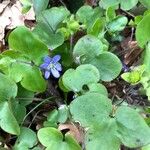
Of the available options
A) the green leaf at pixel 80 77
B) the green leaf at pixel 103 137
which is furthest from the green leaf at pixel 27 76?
the green leaf at pixel 103 137

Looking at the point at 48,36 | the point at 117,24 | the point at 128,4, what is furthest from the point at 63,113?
the point at 128,4

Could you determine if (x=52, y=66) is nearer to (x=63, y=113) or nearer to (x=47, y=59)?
(x=47, y=59)

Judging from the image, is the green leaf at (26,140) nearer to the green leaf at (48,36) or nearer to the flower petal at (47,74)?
the flower petal at (47,74)

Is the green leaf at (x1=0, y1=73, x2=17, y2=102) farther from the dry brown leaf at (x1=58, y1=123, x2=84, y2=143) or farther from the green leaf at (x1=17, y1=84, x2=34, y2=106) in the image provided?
the dry brown leaf at (x1=58, y1=123, x2=84, y2=143)

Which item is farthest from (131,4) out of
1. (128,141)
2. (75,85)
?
(128,141)

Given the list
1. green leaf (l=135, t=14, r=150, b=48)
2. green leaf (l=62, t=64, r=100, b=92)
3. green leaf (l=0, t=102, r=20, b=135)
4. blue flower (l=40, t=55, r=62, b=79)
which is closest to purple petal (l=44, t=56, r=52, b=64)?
blue flower (l=40, t=55, r=62, b=79)

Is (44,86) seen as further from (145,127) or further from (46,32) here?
(145,127)
